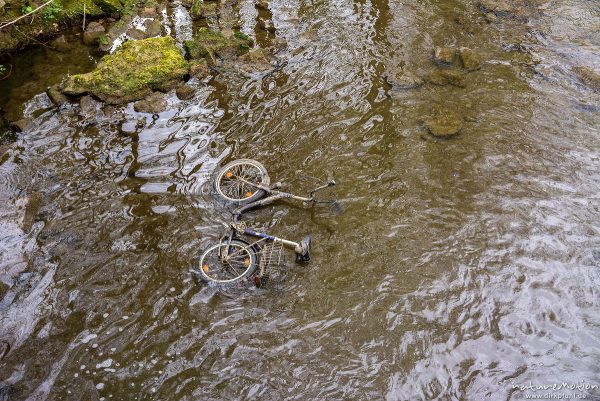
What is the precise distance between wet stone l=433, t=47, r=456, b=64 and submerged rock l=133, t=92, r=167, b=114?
27.6 feet

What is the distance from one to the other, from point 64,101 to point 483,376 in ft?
40.1

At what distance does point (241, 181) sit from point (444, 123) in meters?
5.60

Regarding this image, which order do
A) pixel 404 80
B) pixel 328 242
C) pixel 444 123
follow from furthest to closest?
pixel 404 80 → pixel 444 123 → pixel 328 242

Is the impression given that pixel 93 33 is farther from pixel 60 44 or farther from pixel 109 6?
pixel 109 6

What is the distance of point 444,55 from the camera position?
13000 millimetres

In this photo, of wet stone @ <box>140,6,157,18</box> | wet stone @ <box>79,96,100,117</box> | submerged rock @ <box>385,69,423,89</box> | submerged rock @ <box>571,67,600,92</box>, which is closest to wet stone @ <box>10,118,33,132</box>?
wet stone @ <box>79,96,100,117</box>

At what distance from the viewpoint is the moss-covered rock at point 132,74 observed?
11727 millimetres

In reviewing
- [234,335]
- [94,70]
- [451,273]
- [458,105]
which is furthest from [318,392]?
[94,70]

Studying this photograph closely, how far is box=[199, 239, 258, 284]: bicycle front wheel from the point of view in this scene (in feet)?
24.7

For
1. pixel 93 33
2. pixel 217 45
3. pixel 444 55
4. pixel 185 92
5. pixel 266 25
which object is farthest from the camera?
pixel 266 25

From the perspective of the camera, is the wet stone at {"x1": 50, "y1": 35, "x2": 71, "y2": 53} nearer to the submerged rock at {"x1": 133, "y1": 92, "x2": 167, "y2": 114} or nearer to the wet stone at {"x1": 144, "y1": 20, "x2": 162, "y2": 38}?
the wet stone at {"x1": 144, "y1": 20, "x2": 162, "y2": 38}

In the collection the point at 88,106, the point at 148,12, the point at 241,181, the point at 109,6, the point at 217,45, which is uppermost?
the point at 109,6

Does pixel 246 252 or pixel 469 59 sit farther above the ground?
pixel 469 59

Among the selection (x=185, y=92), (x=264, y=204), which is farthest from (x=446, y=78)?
(x=185, y=92)
